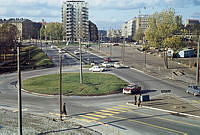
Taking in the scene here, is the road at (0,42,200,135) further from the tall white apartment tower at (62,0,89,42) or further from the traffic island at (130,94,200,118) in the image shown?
the tall white apartment tower at (62,0,89,42)

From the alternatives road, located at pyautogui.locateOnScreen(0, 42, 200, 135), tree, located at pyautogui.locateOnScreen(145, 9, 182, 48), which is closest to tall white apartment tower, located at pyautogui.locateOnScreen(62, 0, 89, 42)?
tree, located at pyautogui.locateOnScreen(145, 9, 182, 48)

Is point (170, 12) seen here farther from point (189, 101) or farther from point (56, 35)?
point (56, 35)

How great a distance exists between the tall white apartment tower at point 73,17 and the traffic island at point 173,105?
153 metres

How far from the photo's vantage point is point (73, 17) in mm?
192125

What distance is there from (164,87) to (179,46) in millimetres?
22075

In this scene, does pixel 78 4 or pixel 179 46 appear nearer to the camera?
pixel 179 46

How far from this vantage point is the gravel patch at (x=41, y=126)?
81.5 feet

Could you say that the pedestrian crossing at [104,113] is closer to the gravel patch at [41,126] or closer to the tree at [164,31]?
the gravel patch at [41,126]

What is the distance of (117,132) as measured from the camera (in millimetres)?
25125

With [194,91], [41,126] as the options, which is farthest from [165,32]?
[41,126]

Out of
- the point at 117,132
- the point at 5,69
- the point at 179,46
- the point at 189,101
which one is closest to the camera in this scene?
the point at 117,132

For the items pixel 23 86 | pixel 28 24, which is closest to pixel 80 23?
pixel 28 24

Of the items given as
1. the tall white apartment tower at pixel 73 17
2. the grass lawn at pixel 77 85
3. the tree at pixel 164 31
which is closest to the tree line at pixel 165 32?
the tree at pixel 164 31

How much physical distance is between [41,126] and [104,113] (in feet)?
26.1
